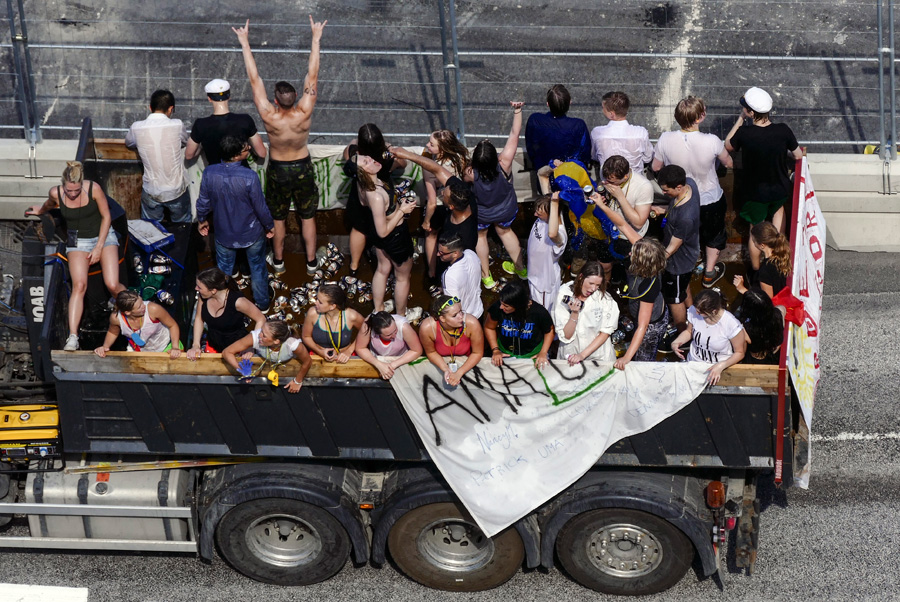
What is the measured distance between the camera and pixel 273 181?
31.0 feet

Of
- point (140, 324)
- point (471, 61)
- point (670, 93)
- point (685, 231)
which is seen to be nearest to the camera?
point (140, 324)

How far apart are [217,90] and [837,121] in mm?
8037

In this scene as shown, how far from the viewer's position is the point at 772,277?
8.34 meters

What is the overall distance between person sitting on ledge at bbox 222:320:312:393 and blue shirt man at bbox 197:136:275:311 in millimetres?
1574

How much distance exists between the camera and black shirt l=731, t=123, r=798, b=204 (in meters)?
9.09

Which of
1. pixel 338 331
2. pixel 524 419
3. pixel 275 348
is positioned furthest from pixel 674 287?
pixel 275 348

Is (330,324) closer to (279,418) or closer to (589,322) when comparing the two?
(279,418)

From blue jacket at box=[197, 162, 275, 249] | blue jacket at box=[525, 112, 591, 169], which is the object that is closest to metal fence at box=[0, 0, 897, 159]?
blue jacket at box=[525, 112, 591, 169]

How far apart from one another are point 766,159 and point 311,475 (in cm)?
460

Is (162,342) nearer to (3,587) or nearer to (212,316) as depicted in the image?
(212,316)

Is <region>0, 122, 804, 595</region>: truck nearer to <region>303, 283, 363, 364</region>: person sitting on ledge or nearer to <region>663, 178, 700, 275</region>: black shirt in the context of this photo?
<region>303, 283, 363, 364</region>: person sitting on ledge

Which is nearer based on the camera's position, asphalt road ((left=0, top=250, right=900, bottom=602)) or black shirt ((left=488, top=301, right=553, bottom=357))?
black shirt ((left=488, top=301, right=553, bottom=357))

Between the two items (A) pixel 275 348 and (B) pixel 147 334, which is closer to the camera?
(A) pixel 275 348

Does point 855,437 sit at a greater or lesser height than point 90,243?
lesser
